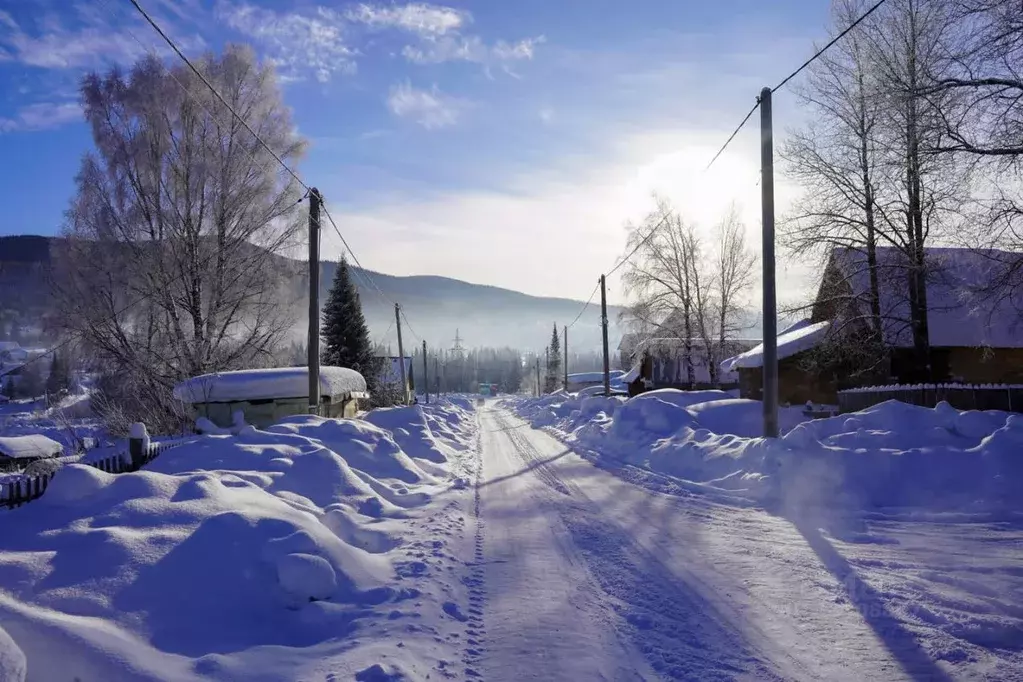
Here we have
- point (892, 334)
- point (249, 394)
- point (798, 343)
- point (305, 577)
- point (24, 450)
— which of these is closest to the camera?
point (305, 577)

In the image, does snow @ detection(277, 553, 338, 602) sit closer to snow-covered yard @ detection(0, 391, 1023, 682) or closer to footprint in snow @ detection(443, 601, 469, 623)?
snow-covered yard @ detection(0, 391, 1023, 682)

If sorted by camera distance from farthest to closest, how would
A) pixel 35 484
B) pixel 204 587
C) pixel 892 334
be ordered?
pixel 892 334
pixel 35 484
pixel 204 587

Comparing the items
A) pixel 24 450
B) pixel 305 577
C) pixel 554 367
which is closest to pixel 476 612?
pixel 305 577

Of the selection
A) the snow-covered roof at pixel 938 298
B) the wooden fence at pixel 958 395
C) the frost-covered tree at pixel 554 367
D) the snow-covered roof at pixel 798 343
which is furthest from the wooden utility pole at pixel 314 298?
the frost-covered tree at pixel 554 367

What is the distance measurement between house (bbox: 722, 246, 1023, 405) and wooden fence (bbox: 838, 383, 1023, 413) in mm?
1496

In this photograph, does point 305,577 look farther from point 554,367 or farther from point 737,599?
point 554,367

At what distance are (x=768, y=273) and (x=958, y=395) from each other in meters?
7.69

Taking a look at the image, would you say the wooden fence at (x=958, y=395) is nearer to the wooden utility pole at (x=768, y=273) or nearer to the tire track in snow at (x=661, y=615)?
the wooden utility pole at (x=768, y=273)

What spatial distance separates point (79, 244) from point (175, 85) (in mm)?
5409

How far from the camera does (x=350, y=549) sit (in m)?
6.16

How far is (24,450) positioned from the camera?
78.5ft

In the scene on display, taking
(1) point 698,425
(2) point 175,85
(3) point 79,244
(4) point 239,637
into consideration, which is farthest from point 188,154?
(4) point 239,637

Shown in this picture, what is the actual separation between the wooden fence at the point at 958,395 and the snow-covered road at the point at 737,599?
32.3ft

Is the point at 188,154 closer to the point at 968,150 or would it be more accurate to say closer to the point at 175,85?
the point at 175,85
